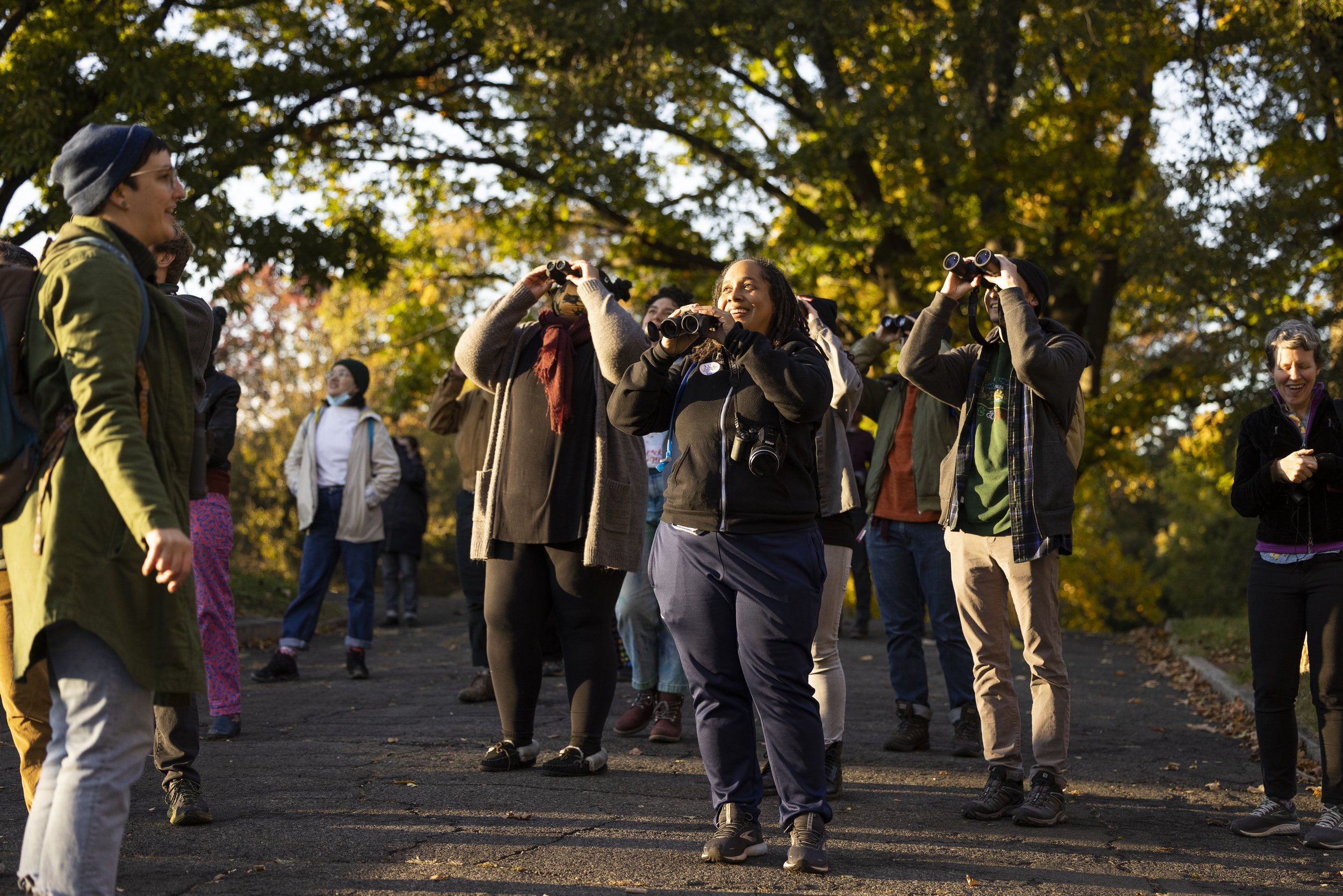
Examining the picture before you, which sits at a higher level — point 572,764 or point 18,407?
point 18,407

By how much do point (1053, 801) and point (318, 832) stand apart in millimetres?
2744

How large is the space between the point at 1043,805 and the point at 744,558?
1.73 m

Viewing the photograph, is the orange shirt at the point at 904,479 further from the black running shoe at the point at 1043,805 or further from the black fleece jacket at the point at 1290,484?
the black running shoe at the point at 1043,805

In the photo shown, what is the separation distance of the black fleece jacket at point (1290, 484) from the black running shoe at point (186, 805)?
4.13 metres

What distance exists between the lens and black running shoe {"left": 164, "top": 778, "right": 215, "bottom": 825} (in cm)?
445

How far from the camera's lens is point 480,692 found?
7.65 metres

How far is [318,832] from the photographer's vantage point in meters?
4.39

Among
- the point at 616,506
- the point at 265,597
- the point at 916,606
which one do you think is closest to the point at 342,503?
the point at 616,506

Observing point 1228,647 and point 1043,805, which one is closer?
point 1043,805

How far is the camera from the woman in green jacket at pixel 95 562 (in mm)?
2863

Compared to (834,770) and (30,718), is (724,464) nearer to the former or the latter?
(834,770)

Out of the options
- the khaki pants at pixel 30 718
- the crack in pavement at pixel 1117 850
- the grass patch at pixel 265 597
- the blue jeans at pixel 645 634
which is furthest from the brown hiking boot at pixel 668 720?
the grass patch at pixel 265 597

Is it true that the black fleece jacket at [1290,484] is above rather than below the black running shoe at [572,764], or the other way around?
above

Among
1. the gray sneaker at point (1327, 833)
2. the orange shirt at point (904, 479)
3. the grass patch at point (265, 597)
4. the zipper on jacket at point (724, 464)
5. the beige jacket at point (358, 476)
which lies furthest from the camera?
the grass patch at point (265, 597)
